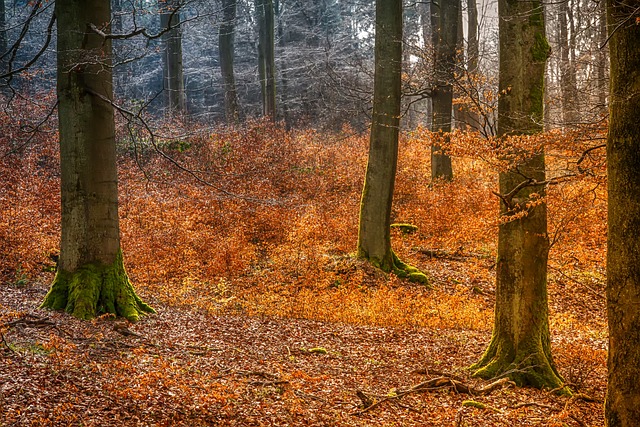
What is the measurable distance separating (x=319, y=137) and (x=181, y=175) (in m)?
8.05

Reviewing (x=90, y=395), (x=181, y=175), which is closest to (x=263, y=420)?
(x=90, y=395)

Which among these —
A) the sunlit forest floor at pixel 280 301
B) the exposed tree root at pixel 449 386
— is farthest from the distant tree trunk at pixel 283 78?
the exposed tree root at pixel 449 386

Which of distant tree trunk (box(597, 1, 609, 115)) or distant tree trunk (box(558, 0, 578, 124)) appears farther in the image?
distant tree trunk (box(558, 0, 578, 124))

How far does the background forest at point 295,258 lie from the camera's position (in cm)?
670

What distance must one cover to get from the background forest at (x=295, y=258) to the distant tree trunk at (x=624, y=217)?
10.9 inches

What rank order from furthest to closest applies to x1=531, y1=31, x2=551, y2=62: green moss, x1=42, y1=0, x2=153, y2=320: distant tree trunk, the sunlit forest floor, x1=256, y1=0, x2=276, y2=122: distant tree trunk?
x1=256, y1=0, x2=276, y2=122: distant tree trunk → x1=42, y1=0, x2=153, y2=320: distant tree trunk → x1=531, y1=31, x2=551, y2=62: green moss → the sunlit forest floor

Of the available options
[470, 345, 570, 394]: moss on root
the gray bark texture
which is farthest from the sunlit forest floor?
the gray bark texture

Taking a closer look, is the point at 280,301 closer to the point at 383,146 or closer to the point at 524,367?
the point at 383,146

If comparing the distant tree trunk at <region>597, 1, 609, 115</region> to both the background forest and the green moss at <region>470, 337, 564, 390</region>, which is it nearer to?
the background forest

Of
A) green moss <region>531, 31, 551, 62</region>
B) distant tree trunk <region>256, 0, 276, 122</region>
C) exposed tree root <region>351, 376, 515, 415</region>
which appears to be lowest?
exposed tree root <region>351, 376, 515, 415</region>

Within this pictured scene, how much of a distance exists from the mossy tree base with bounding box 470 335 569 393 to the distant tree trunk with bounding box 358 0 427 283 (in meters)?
5.92

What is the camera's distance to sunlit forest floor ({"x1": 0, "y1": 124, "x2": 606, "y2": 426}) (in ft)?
21.1

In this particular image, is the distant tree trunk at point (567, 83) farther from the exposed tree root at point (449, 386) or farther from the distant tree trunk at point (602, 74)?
the exposed tree root at point (449, 386)

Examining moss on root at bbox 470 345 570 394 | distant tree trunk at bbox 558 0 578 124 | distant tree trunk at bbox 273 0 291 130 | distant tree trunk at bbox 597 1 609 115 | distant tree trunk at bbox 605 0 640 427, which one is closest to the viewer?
distant tree trunk at bbox 605 0 640 427
